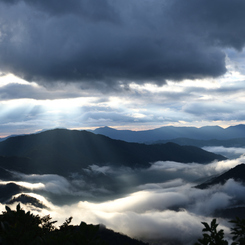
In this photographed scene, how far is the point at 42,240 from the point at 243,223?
17912 mm

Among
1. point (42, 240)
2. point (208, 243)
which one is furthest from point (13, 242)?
point (208, 243)

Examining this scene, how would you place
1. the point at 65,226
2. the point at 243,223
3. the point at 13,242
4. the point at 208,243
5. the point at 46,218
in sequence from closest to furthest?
the point at 13,242 < the point at 208,243 < the point at 243,223 < the point at 65,226 < the point at 46,218

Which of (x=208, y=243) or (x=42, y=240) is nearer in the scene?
(x=42, y=240)

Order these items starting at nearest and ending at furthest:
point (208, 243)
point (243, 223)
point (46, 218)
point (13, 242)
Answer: point (13, 242)
point (208, 243)
point (243, 223)
point (46, 218)

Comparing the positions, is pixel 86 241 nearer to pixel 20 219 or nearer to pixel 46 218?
pixel 20 219

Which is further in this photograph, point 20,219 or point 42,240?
point 20,219

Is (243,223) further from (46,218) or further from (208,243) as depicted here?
(46,218)

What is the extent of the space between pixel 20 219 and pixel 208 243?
15.9m

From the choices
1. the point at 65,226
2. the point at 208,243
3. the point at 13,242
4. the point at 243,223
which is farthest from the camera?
the point at 65,226

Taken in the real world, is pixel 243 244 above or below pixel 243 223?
below

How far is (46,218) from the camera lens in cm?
2592

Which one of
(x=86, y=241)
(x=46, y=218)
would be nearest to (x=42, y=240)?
(x=86, y=241)

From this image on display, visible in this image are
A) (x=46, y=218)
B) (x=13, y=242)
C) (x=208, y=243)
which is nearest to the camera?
(x=13, y=242)

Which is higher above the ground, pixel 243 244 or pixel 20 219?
pixel 20 219
